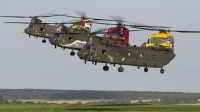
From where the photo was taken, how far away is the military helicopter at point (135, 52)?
97250 mm

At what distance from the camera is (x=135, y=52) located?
103 meters

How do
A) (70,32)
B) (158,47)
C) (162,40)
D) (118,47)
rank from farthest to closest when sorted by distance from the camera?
(70,32) < (162,40) < (158,47) < (118,47)

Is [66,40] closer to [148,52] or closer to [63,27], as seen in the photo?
[63,27]

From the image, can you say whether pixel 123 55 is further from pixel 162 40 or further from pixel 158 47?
pixel 162 40

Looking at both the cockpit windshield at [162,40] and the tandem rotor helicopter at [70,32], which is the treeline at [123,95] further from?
the cockpit windshield at [162,40]

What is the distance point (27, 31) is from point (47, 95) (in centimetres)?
6967

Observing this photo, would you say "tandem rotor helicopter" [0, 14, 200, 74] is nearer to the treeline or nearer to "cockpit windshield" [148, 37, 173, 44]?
"cockpit windshield" [148, 37, 173, 44]

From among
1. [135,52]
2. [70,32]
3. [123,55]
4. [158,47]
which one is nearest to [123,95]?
[70,32]

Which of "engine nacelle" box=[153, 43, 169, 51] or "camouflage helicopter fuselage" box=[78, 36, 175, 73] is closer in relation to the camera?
"camouflage helicopter fuselage" box=[78, 36, 175, 73]

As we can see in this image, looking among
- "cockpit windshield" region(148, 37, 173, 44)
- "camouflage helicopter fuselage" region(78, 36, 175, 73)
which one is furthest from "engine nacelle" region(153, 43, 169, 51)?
"cockpit windshield" region(148, 37, 173, 44)

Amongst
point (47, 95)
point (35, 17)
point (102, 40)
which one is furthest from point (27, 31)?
point (47, 95)

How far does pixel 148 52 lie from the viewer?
345ft

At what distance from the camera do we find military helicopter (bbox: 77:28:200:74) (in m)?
97.2

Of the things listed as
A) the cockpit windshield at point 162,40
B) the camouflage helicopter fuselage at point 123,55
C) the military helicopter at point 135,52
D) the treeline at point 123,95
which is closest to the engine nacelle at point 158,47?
the military helicopter at point 135,52
